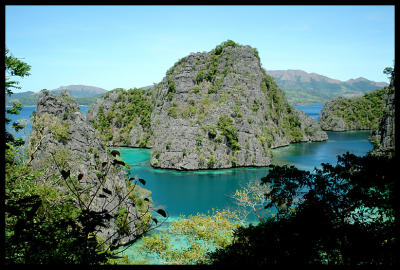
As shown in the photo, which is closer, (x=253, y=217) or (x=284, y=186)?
(x=284, y=186)

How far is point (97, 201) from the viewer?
53.4 ft

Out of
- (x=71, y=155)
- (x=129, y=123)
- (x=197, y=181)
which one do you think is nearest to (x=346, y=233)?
(x=71, y=155)

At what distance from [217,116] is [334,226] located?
37654 millimetres

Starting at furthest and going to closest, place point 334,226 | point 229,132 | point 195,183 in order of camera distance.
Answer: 1. point 229,132
2. point 195,183
3. point 334,226

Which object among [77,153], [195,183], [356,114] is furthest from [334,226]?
[356,114]

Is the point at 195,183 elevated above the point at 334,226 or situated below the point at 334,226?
below

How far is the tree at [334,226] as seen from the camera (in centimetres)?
633

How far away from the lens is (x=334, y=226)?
22.8 feet

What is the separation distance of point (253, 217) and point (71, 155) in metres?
15.3

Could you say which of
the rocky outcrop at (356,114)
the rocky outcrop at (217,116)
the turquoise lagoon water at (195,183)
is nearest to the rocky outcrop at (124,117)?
the rocky outcrop at (217,116)

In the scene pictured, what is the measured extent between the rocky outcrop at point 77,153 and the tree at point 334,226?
9965 mm

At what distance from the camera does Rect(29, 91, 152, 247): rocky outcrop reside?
1550cm

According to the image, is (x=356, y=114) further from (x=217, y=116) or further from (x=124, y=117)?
(x=124, y=117)

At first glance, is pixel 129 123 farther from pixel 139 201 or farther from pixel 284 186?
pixel 284 186
